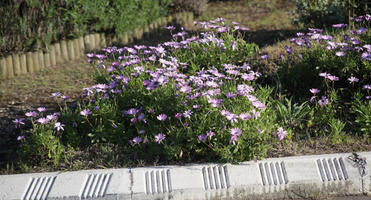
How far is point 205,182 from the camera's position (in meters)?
3.28

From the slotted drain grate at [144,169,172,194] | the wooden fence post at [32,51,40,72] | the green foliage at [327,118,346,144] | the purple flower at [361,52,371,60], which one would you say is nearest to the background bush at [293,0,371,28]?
the purple flower at [361,52,371,60]

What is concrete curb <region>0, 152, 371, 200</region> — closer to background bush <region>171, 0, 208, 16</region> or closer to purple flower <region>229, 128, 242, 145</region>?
purple flower <region>229, 128, 242, 145</region>

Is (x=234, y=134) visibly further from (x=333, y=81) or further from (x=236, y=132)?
(x=333, y=81)

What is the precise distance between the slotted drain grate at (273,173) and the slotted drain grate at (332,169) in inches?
10.8

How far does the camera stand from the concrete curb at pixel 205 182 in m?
3.20

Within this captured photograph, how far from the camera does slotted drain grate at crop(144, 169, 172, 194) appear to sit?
10.5 ft

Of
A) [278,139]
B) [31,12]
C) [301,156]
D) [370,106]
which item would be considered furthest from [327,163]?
[31,12]

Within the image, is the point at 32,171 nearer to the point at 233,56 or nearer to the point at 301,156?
the point at 301,156

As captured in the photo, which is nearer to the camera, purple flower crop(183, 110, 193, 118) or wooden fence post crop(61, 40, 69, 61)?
purple flower crop(183, 110, 193, 118)

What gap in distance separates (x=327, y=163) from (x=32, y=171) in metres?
2.28

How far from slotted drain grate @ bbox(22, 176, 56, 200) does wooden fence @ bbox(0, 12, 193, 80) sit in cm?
345

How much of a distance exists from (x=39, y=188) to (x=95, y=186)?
0.40 m

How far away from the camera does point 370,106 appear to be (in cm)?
397

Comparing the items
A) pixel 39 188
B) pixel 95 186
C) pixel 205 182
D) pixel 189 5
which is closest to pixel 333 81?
pixel 205 182
